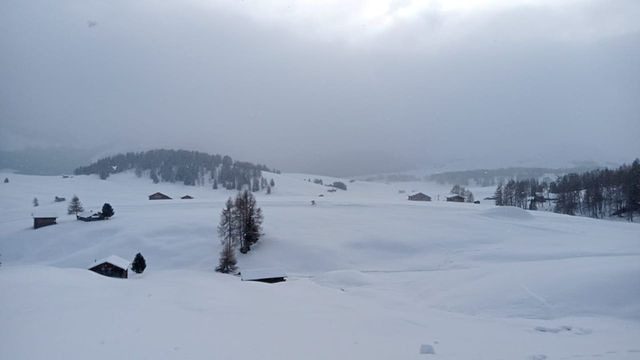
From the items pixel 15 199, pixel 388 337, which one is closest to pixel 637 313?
pixel 388 337

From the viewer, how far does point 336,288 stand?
3294 centimetres

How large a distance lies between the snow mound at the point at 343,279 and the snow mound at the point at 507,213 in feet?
138

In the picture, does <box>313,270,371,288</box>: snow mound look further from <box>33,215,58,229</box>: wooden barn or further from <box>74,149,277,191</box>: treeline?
<box>74,149,277,191</box>: treeline

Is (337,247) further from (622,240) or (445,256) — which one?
(622,240)

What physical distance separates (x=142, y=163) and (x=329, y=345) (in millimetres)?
198309

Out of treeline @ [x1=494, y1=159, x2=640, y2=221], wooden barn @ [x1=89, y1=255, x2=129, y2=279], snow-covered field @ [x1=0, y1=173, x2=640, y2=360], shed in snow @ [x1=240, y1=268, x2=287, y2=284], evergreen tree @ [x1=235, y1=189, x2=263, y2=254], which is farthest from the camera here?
treeline @ [x1=494, y1=159, x2=640, y2=221]

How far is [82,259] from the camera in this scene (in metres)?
49.2

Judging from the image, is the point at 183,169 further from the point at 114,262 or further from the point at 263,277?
the point at 263,277

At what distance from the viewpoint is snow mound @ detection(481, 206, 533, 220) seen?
67562mm

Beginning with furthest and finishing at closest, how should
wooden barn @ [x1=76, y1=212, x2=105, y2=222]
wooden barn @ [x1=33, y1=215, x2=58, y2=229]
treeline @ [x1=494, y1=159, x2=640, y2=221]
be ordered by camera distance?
treeline @ [x1=494, y1=159, x2=640, y2=221], wooden barn @ [x1=76, y1=212, x2=105, y2=222], wooden barn @ [x1=33, y1=215, x2=58, y2=229]

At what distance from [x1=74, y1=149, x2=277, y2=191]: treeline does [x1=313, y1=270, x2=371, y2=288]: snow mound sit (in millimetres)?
123791

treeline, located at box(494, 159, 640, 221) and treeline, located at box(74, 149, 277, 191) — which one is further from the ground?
treeline, located at box(74, 149, 277, 191)

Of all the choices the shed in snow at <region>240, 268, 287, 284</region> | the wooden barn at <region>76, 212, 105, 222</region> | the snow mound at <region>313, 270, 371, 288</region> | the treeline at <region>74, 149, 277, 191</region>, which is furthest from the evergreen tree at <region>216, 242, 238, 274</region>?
the treeline at <region>74, 149, 277, 191</region>

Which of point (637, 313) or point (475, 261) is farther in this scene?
point (475, 261)
